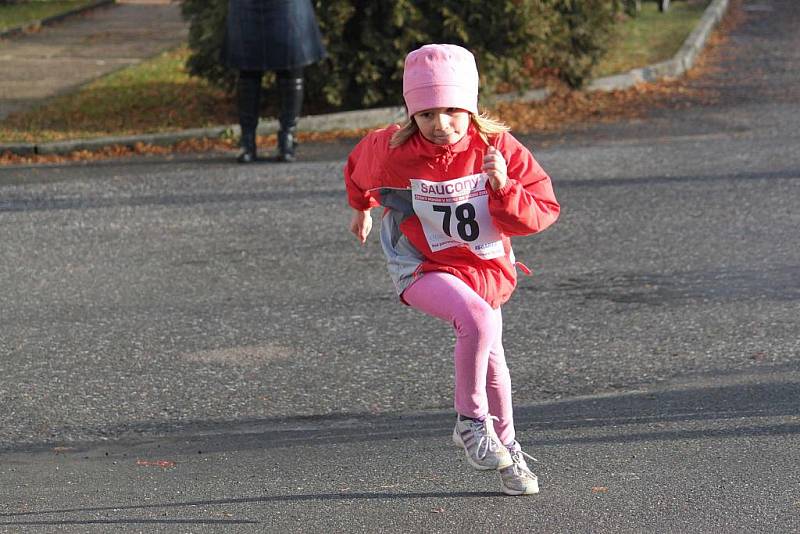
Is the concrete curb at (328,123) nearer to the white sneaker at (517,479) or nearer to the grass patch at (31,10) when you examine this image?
the white sneaker at (517,479)

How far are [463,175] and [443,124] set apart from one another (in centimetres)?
18

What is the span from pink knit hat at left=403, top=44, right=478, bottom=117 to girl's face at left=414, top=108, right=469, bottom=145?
0.03 m

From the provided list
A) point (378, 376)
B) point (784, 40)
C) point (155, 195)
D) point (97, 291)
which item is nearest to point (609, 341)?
point (378, 376)

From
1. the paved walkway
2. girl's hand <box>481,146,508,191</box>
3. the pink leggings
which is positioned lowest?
the paved walkway

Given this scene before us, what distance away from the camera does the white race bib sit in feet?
13.9

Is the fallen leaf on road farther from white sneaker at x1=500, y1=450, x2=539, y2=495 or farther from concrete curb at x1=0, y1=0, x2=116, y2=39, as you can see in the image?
concrete curb at x1=0, y1=0, x2=116, y2=39

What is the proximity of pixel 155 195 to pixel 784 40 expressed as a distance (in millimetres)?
12299

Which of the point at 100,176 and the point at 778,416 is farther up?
the point at 778,416

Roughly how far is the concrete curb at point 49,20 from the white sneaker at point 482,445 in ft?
56.0

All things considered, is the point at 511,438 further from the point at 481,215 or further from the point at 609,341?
the point at 609,341

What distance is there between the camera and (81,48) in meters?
18.8

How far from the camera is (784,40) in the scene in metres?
19.5

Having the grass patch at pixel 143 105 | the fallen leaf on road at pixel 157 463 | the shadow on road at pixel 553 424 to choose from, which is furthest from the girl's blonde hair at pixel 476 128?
the grass patch at pixel 143 105

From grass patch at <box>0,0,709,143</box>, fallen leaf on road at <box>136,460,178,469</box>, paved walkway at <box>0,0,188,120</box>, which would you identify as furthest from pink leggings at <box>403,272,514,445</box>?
paved walkway at <box>0,0,188,120</box>
